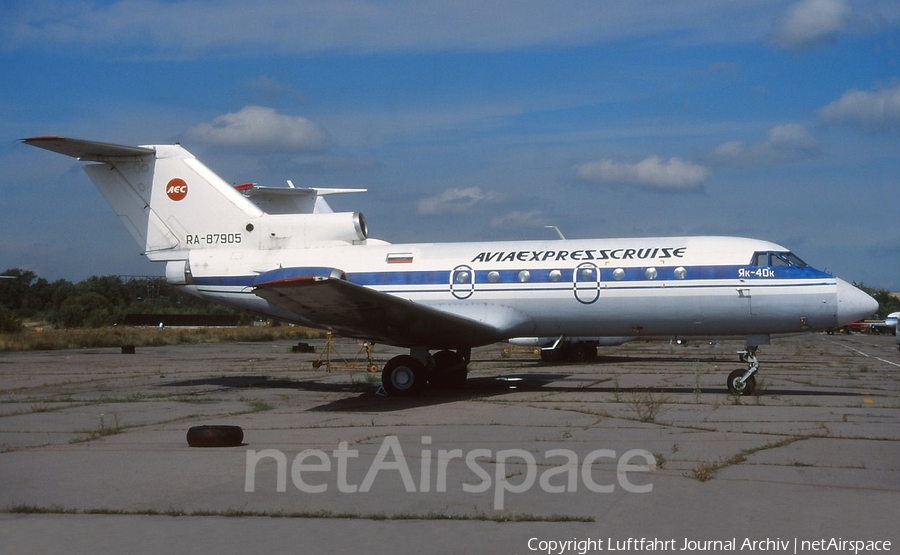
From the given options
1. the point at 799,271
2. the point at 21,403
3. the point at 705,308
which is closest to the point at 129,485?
the point at 21,403

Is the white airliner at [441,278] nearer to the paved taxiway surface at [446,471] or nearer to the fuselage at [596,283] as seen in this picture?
the fuselage at [596,283]

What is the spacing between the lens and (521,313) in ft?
61.5

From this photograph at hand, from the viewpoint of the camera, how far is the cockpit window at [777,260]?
17766mm

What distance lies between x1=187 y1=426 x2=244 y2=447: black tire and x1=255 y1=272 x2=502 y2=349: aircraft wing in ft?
14.8

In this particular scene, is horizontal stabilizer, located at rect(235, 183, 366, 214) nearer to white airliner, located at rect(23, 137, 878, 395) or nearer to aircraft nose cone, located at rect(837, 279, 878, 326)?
white airliner, located at rect(23, 137, 878, 395)

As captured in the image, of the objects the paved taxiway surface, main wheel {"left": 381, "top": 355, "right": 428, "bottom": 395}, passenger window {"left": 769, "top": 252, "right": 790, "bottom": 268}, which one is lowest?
the paved taxiway surface

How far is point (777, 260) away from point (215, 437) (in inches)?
472

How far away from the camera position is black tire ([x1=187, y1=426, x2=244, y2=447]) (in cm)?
1094

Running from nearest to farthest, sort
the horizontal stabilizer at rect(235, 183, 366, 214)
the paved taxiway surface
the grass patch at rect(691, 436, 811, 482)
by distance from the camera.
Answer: the paved taxiway surface < the grass patch at rect(691, 436, 811, 482) < the horizontal stabilizer at rect(235, 183, 366, 214)

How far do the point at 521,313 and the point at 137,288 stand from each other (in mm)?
95903

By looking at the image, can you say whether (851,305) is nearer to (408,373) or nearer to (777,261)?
(777,261)

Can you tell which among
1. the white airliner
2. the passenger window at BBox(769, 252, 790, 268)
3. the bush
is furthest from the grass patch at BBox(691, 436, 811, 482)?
the bush

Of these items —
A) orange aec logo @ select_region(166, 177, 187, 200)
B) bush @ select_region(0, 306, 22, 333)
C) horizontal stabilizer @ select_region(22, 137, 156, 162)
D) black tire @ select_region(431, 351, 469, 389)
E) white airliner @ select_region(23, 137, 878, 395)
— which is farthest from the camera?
bush @ select_region(0, 306, 22, 333)

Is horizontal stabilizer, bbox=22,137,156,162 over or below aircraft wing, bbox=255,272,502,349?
over
